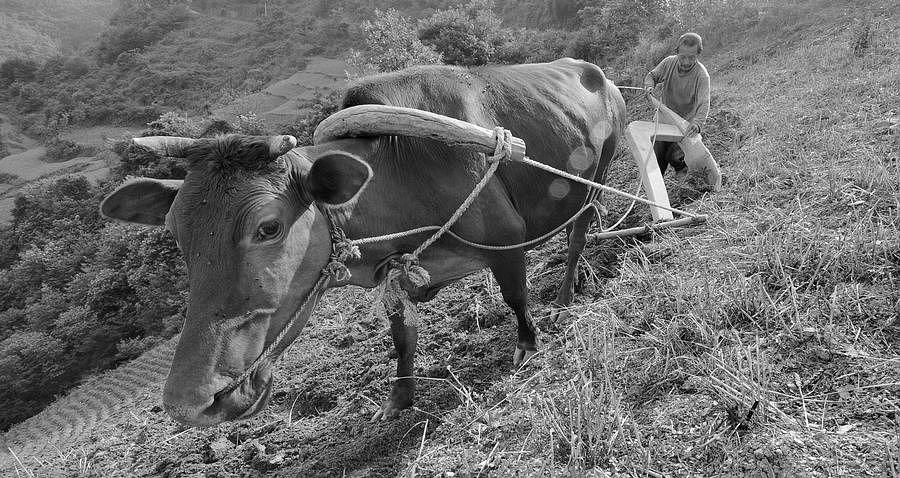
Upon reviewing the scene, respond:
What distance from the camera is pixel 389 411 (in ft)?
9.01

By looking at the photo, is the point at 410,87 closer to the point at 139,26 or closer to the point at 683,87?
the point at 683,87

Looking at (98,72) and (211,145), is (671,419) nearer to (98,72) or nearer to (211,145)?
(211,145)

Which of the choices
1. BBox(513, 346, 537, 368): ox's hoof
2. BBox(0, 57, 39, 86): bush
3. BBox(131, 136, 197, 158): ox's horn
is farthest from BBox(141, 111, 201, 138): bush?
BBox(0, 57, 39, 86): bush

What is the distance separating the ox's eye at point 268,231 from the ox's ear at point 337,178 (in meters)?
0.21

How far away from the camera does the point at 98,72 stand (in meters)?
72.7

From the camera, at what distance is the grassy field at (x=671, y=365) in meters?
1.65

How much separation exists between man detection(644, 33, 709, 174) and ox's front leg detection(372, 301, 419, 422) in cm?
303

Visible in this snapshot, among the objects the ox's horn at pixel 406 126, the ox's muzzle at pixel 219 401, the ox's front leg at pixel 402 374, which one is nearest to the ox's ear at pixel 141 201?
the ox's horn at pixel 406 126

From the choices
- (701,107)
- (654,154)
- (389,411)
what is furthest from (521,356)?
(701,107)

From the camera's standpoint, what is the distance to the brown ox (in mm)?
1655

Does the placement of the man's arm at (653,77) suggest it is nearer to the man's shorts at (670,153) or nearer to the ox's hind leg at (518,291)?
the man's shorts at (670,153)

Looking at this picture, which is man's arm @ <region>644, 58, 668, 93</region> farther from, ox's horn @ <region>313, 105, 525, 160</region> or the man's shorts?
ox's horn @ <region>313, 105, 525, 160</region>

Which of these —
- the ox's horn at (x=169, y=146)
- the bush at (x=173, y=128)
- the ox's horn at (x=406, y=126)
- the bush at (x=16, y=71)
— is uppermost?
the ox's horn at (x=169, y=146)

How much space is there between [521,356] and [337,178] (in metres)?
1.64
